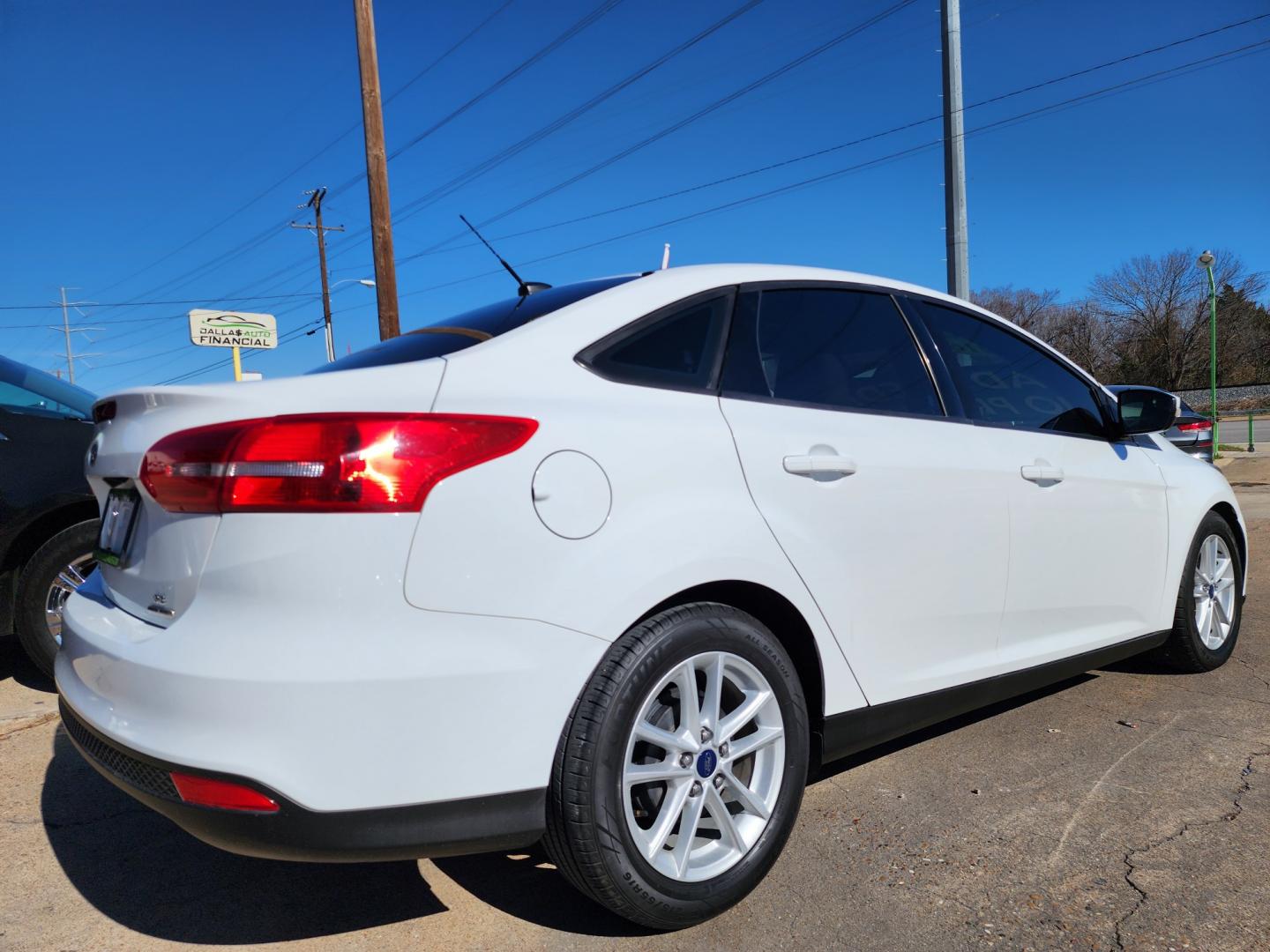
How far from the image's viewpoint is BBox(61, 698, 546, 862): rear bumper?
1.70 m

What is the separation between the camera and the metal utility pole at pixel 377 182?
10219 mm

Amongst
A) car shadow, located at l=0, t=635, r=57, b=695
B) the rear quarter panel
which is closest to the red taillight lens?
the rear quarter panel

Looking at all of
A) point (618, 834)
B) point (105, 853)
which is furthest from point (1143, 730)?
point (105, 853)

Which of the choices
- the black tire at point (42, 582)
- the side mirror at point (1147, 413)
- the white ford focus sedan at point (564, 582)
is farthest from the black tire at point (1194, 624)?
the black tire at point (42, 582)

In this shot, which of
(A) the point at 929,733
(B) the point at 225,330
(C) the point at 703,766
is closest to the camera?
(C) the point at 703,766

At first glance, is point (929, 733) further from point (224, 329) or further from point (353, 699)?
point (224, 329)

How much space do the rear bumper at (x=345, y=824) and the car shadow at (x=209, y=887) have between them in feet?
1.91

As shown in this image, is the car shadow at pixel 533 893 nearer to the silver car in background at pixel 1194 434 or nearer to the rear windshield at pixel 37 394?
the rear windshield at pixel 37 394

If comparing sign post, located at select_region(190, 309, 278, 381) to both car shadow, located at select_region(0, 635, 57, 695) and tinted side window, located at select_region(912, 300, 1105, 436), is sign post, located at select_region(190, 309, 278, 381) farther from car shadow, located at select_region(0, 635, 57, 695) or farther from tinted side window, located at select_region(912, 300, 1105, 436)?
tinted side window, located at select_region(912, 300, 1105, 436)

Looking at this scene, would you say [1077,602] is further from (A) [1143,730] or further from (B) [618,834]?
(B) [618,834]

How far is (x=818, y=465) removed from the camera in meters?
2.34

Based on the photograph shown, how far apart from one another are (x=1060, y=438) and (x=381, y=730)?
260 cm

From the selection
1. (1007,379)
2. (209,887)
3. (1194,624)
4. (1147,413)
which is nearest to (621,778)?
(209,887)

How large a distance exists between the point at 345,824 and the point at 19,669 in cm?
404
